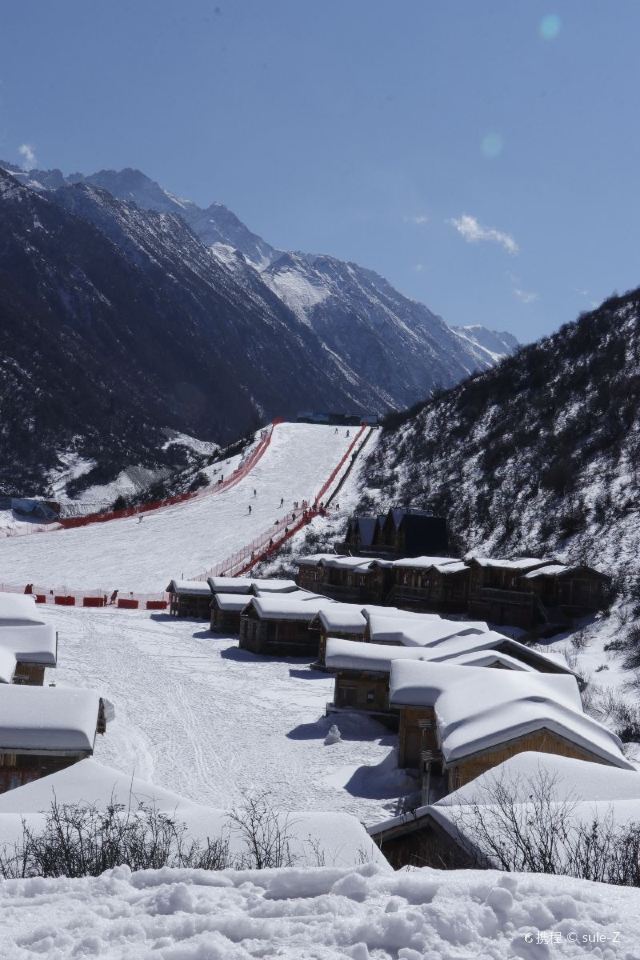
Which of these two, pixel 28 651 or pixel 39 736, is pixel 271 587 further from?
pixel 39 736

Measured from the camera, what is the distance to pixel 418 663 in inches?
888

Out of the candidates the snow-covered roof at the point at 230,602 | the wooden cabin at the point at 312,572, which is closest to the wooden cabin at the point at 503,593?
the wooden cabin at the point at 312,572

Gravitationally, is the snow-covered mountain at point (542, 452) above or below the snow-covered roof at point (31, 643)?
above

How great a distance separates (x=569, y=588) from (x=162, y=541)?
3651 centimetres

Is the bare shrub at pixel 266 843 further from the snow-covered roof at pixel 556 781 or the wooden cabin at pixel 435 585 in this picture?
the wooden cabin at pixel 435 585

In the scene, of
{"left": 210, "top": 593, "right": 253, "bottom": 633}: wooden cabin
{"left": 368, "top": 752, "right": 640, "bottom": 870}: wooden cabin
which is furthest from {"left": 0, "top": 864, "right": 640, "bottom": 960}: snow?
{"left": 210, "top": 593, "right": 253, "bottom": 633}: wooden cabin

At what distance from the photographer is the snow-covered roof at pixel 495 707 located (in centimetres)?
1639

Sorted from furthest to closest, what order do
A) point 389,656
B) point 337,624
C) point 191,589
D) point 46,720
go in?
point 191,589
point 337,624
point 389,656
point 46,720

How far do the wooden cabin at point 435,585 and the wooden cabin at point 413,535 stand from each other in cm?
566

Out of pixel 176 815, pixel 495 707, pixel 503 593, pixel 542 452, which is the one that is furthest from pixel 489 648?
pixel 542 452

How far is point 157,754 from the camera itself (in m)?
21.7

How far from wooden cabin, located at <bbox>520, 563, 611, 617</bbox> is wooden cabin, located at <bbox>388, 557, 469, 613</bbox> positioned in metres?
5.10

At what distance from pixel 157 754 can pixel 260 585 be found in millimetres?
22875

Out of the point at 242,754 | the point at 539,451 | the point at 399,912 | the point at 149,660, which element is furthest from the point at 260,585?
the point at 399,912
